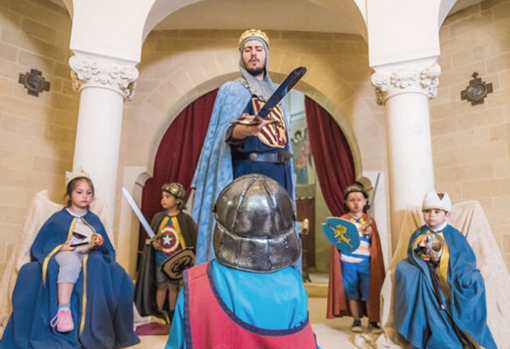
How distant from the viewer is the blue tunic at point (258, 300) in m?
1.00

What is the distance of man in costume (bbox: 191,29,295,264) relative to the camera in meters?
1.89

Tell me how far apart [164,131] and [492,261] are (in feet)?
13.7

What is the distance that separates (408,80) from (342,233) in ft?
4.66

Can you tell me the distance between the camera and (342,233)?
3.13 metres

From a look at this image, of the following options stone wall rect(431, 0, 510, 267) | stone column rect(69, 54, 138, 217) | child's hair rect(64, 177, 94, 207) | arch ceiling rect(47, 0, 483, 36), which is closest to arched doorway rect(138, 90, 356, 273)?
arch ceiling rect(47, 0, 483, 36)

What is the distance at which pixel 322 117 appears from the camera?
6297mm

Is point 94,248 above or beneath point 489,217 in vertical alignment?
beneath

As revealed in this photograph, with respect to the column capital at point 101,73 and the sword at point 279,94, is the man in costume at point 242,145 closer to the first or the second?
the sword at point 279,94

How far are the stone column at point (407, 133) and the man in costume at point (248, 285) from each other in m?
2.33

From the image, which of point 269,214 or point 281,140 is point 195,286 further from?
point 281,140

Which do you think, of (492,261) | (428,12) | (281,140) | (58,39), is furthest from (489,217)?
(58,39)

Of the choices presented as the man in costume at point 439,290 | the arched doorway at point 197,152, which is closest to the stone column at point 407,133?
the man in costume at point 439,290

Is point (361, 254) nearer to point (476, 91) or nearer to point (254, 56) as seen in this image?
point (254, 56)

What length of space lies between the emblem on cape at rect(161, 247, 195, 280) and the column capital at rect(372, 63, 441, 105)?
2.19 m
